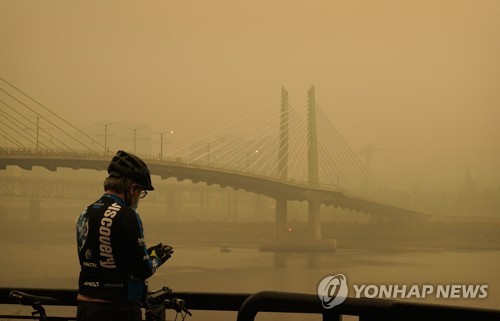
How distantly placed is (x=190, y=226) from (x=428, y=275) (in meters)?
4.82

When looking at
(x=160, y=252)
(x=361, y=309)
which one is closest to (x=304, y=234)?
(x=160, y=252)

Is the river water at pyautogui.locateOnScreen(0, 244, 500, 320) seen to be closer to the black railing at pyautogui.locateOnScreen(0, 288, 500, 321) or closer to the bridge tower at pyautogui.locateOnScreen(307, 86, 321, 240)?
the bridge tower at pyautogui.locateOnScreen(307, 86, 321, 240)

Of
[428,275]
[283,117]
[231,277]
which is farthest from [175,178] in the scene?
[428,275]

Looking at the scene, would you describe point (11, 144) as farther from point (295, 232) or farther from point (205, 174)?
point (295, 232)

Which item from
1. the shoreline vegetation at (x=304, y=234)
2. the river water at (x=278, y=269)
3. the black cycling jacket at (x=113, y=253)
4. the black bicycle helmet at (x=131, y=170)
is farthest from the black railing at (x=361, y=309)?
the shoreline vegetation at (x=304, y=234)

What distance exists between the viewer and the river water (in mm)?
13383

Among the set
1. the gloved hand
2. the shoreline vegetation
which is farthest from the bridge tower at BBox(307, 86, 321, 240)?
the gloved hand

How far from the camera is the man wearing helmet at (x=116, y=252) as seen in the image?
190 cm

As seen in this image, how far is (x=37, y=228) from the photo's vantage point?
594 inches

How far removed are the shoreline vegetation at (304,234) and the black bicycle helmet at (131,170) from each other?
12441 mm

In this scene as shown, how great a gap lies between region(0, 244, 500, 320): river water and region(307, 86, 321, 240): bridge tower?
0.63 m

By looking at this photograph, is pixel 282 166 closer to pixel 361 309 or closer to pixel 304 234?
pixel 304 234

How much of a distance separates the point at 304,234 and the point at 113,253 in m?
14.1

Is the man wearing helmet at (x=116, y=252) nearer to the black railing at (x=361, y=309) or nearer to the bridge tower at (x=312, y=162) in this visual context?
the black railing at (x=361, y=309)
